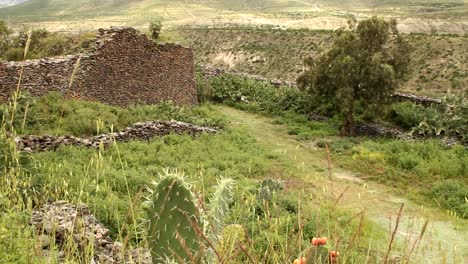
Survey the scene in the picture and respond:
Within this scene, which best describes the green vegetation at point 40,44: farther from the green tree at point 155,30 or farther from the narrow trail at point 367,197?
the narrow trail at point 367,197

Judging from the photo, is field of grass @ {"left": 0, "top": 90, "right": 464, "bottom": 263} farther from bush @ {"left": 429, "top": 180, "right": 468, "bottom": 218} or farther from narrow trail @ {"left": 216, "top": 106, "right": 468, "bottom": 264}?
bush @ {"left": 429, "top": 180, "right": 468, "bottom": 218}

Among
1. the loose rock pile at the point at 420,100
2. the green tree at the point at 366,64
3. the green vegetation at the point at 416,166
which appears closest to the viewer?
the green vegetation at the point at 416,166

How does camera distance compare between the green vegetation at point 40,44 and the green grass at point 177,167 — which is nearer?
the green grass at point 177,167

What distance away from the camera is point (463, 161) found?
14258 millimetres

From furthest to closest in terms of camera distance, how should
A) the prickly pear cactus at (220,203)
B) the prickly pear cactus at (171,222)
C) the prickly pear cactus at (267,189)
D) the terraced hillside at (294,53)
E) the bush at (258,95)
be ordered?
the terraced hillside at (294,53), the bush at (258,95), the prickly pear cactus at (267,189), the prickly pear cactus at (220,203), the prickly pear cactus at (171,222)

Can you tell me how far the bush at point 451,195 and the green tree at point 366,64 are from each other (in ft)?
18.2

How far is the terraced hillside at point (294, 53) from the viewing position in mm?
33281

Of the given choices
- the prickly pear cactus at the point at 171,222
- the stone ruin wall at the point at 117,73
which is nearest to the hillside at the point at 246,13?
the stone ruin wall at the point at 117,73

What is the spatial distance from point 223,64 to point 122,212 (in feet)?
136

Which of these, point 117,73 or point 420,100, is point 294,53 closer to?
point 420,100

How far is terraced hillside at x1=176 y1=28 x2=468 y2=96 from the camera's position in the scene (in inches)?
1310

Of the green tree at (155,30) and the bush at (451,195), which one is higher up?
the green tree at (155,30)

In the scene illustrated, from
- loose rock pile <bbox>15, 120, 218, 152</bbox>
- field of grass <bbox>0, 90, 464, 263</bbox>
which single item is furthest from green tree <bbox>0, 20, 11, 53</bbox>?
loose rock pile <bbox>15, 120, 218, 152</bbox>

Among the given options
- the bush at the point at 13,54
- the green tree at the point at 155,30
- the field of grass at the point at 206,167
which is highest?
the green tree at the point at 155,30
